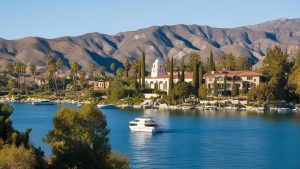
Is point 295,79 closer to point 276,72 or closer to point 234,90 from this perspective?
point 276,72

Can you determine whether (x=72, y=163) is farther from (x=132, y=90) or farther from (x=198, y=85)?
(x=132, y=90)

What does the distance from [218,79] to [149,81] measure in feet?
83.7

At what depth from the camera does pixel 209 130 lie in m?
73.4

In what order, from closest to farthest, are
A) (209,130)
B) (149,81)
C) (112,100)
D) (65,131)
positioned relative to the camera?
(65,131) → (209,130) → (112,100) → (149,81)

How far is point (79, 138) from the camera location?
119 ft

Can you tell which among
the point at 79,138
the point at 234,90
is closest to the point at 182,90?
the point at 234,90

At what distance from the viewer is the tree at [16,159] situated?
1068 inches

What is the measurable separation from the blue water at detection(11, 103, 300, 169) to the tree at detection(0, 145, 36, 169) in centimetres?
1882

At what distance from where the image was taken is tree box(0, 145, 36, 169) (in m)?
27.1

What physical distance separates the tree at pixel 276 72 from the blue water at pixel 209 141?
1794cm

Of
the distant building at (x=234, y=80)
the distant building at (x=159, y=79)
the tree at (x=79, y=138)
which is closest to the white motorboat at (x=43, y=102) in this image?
the distant building at (x=159, y=79)


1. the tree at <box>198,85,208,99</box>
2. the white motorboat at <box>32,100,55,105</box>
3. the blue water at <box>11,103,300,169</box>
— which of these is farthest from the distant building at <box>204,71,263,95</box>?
the white motorboat at <box>32,100,55,105</box>

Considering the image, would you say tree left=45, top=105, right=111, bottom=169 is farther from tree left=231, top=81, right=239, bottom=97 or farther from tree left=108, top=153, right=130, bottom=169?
tree left=231, top=81, right=239, bottom=97

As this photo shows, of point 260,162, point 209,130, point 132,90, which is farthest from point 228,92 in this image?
point 260,162
